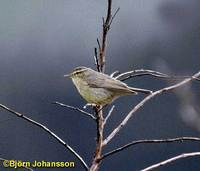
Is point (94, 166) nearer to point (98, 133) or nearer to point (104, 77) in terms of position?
point (98, 133)

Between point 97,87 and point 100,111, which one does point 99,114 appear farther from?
point 97,87

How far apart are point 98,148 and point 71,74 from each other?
876mm

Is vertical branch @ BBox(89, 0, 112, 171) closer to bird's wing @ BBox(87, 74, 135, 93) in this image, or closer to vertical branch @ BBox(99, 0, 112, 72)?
vertical branch @ BBox(99, 0, 112, 72)

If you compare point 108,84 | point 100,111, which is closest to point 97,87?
point 108,84

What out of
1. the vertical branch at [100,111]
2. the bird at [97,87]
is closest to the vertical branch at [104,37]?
the vertical branch at [100,111]

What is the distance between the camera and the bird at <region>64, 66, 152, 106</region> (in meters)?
2.19

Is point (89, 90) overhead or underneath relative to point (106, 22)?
underneath

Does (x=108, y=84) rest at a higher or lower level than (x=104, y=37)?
lower

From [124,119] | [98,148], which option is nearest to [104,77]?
[124,119]

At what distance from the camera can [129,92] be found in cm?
219

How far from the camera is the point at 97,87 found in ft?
7.50

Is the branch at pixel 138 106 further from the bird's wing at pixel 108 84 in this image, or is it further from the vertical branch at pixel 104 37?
the bird's wing at pixel 108 84

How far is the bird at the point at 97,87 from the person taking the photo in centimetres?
219

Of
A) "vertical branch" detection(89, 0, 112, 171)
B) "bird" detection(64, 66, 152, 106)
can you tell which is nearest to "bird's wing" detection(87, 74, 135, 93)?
"bird" detection(64, 66, 152, 106)
